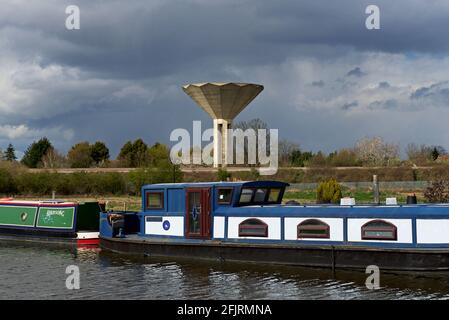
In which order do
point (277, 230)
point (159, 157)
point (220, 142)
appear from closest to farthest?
point (277, 230), point (159, 157), point (220, 142)

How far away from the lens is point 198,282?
18.3 m

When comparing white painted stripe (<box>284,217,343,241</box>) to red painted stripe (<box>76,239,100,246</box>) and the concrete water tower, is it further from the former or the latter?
the concrete water tower

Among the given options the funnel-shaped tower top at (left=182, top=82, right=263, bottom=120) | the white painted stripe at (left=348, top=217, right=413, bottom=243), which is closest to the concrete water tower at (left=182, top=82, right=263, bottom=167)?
the funnel-shaped tower top at (left=182, top=82, right=263, bottom=120)

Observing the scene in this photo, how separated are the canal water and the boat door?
1044 millimetres

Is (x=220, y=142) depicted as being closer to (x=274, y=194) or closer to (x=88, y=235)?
(x=88, y=235)

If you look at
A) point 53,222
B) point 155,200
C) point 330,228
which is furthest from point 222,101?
point 330,228

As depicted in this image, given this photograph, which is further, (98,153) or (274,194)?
(98,153)

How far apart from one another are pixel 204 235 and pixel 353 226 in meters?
5.51

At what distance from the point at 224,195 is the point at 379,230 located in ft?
18.6

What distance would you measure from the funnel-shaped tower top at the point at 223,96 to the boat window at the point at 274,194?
6368cm

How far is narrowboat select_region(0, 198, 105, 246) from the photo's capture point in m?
29.3

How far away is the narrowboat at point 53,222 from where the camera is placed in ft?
96.1
